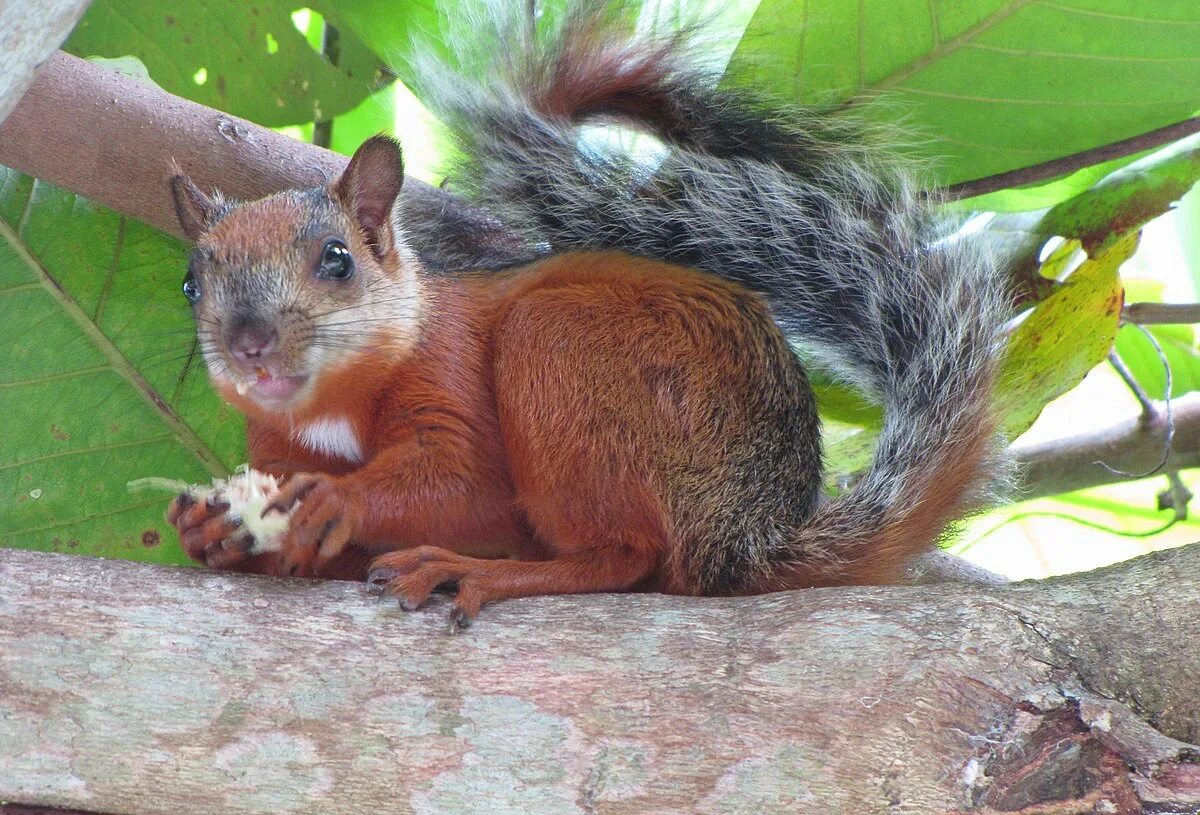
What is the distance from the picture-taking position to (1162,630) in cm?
146

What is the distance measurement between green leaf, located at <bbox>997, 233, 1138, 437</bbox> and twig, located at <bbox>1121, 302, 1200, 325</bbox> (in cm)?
30

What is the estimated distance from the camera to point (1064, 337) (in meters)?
2.32

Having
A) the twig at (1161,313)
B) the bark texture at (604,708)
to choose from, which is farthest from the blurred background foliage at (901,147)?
the bark texture at (604,708)

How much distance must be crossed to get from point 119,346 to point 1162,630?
1935 millimetres

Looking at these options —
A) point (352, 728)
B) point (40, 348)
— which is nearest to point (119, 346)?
point (40, 348)

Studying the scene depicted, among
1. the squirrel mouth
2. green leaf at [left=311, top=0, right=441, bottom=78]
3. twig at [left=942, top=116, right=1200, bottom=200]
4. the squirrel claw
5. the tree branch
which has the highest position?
green leaf at [left=311, top=0, right=441, bottom=78]

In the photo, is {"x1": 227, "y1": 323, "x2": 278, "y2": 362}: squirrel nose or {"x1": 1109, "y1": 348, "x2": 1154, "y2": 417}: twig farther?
{"x1": 1109, "y1": 348, "x2": 1154, "y2": 417}: twig

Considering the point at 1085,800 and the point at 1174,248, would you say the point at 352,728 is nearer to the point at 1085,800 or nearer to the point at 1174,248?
the point at 1085,800

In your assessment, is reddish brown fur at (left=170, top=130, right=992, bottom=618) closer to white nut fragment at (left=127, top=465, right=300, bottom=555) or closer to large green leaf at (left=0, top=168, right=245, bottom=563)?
white nut fragment at (left=127, top=465, right=300, bottom=555)

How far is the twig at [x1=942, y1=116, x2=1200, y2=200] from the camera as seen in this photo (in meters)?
2.41

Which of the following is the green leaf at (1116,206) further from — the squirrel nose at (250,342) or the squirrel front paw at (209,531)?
the squirrel front paw at (209,531)

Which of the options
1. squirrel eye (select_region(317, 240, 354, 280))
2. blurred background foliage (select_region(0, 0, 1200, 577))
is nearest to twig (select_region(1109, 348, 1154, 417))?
blurred background foliage (select_region(0, 0, 1200, 577))

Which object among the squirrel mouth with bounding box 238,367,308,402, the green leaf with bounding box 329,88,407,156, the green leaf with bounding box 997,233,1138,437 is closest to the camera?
the squirrel mouth with bounding box 238,367,308,402

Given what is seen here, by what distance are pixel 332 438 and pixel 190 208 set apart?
47 cm
